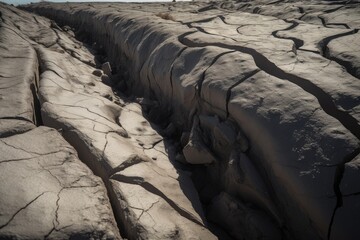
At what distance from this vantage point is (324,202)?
1.13 metres

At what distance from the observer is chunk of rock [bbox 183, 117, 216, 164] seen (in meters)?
1.72

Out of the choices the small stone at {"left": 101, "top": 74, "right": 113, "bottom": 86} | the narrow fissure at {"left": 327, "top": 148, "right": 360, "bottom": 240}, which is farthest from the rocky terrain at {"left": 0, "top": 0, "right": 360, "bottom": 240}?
the small stone at {"left": 101, "top": 74, "right": 113, "bottom": 86}

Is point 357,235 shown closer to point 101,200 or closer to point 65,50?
point 101,200

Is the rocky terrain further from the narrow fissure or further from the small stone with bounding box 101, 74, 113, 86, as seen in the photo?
the small stone with bounding box 101, 74, 113, 86

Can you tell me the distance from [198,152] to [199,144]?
58mm

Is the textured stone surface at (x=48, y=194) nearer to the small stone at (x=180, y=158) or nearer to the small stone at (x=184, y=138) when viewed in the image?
the small stone at (x=180, y=158)

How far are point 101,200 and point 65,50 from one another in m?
3.19

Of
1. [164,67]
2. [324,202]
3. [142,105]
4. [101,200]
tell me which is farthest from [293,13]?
[101,200]

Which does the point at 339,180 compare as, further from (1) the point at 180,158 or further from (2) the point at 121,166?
(2) the point at 121,166

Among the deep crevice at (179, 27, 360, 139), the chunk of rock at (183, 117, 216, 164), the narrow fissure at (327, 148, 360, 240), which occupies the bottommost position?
the chunk of rock at (183, 117, 216, 164)

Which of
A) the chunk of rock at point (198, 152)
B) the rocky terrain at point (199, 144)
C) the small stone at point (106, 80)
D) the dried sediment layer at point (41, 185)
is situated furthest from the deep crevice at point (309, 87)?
the small stone at point (106, 80)

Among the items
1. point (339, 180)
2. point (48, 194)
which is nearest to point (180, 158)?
point (48, 194)

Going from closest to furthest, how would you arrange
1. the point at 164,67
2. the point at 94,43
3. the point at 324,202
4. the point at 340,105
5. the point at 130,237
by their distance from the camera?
the point at 324,202 < the point at 130,237 < the point at 340,105 < the point at 164,67 < the point at 94,43

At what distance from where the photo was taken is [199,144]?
5.78 ft
